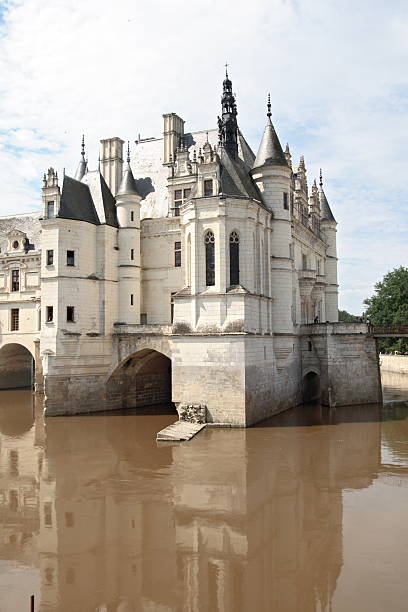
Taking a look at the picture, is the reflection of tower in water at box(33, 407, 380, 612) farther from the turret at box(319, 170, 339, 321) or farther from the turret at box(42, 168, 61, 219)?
Result: the turret at box(319, 170, 339, 321)

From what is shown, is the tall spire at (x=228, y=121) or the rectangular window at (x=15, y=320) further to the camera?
the rectangular window at (x=15, y=320)

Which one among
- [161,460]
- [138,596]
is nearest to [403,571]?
[138,596]

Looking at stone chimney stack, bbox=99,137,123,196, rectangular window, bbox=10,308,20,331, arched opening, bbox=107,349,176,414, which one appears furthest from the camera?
rectangular window, bbox=10,308,20,331

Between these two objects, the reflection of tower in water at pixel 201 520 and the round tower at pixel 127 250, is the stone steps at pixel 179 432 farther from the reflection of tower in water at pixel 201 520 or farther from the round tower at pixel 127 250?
the round tower at pixel 127 250

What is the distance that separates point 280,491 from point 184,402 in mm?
10236

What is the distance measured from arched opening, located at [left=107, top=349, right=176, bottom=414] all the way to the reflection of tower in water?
7.75 meters

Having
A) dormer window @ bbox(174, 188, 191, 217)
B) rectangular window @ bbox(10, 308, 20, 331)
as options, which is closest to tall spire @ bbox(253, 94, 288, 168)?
dormer window @ bbox(174, 188, 191, 217)

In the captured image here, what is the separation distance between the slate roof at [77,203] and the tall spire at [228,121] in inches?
342

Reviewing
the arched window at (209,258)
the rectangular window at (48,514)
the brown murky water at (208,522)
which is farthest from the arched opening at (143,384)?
the rectangular window at (48,514)

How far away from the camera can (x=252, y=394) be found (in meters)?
26.3

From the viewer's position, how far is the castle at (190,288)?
86.8 ft

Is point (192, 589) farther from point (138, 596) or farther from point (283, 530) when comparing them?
point (283, 530)

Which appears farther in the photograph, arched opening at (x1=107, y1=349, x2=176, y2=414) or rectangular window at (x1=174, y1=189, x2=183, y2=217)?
rectangular window at (x1=174, y1=189, x2=183, y2=217)

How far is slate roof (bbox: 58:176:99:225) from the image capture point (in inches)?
1195
